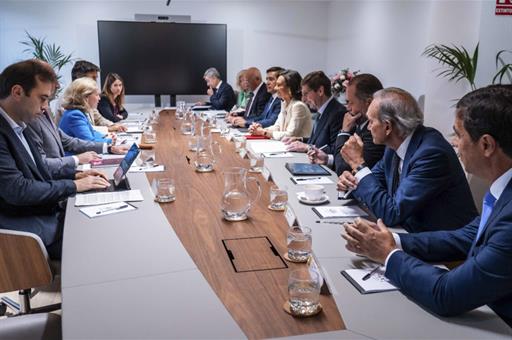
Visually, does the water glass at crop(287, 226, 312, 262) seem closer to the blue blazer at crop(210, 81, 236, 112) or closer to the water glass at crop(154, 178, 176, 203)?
the water glass at crop(154, 178, 176, 203)

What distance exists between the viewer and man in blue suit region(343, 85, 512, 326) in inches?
48.4

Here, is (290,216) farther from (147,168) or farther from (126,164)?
(147,168)

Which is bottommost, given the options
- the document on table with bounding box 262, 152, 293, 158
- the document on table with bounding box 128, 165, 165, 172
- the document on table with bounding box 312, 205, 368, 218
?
the document on table with bounding box 128, 165, 165, 172

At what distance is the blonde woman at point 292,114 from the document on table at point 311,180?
148 centimetres

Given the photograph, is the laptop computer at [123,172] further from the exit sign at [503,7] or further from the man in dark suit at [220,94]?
the man in dark suit at [220,94]

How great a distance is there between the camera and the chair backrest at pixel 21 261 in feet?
5.98

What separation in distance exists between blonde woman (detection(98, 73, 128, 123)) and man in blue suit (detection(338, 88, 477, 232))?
13.7 feet

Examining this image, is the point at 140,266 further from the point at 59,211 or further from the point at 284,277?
the point at 59,211

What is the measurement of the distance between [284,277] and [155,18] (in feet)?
25.5

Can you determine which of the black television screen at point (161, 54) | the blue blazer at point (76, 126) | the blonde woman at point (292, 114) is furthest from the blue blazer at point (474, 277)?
the black television screen at point (161, 54)

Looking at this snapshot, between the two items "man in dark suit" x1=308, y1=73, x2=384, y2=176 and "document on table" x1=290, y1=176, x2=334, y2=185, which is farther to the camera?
"man in dark suit" x1=308, y1=73, x2=384, y2=176

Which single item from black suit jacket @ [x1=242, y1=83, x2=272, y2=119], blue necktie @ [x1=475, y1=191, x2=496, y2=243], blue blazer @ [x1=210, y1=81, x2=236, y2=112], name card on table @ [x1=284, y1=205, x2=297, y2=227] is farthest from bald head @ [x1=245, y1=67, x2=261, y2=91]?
blue necktie @ [x1=475, y1=191, x2=496, y2=243]

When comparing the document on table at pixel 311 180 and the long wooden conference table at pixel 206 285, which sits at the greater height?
the document on table at pixel 311 180

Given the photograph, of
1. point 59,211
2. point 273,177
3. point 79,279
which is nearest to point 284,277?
point 79,279
